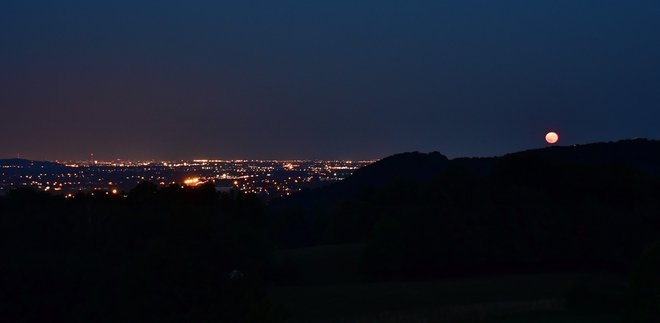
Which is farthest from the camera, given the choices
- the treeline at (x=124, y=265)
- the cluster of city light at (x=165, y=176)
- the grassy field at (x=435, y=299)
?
the cluster of city light at (x=165, y=176)

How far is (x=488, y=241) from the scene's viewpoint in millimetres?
43406

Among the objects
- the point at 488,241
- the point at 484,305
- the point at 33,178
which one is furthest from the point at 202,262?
the point at 33,178

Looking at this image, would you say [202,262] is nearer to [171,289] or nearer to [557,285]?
[171,289]

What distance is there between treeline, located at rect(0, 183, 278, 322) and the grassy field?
3.34m

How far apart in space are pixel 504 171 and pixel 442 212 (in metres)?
8.59

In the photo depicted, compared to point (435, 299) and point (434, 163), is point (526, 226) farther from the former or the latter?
point (434, 163)

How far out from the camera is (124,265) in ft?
76.7

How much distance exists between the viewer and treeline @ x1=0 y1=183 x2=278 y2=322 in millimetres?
17484

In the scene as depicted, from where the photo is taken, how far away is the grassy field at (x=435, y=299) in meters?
26.9

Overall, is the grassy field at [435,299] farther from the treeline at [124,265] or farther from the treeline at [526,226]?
the treeline at [124,265]

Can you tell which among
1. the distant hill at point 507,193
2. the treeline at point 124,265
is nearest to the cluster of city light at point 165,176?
the distant hill at point 507,193

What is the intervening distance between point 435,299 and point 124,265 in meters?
14.1

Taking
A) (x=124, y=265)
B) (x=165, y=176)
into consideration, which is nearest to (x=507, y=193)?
(x=124, y=265)

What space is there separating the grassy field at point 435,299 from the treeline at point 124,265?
334 cm
